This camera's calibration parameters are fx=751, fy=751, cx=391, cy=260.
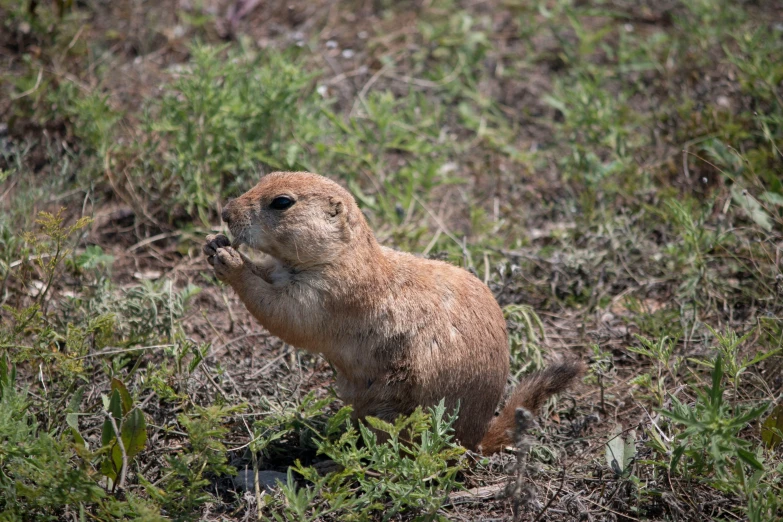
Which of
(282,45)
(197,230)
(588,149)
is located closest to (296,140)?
(197,230)

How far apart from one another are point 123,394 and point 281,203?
4.01ft

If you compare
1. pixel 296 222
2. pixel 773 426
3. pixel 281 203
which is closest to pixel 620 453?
pixel 773 426

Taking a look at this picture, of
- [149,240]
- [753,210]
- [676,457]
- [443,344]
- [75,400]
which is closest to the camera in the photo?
[676,457]

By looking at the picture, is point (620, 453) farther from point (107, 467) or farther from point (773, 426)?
point (107, 467)

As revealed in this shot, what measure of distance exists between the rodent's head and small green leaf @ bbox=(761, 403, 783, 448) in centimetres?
235

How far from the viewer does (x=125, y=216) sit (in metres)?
5.79

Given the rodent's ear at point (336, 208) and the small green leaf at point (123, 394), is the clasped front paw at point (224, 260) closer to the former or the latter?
the rodent's ear at point (336, 208)

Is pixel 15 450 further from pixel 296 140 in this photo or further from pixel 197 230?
pixel 296 140

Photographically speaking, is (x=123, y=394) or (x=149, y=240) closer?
(x=123, y=394)

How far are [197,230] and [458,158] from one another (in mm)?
2504

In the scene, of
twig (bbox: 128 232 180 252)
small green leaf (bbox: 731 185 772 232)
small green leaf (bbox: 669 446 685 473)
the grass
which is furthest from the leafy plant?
small green leaf (bbox: 731 185 772 232)

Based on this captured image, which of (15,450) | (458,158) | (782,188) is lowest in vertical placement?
(458,158)

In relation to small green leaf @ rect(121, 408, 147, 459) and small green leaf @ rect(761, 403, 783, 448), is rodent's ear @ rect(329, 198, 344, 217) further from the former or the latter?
small green leaf @ rect(761, 403, 783, 448)

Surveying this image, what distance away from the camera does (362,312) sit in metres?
3.89
